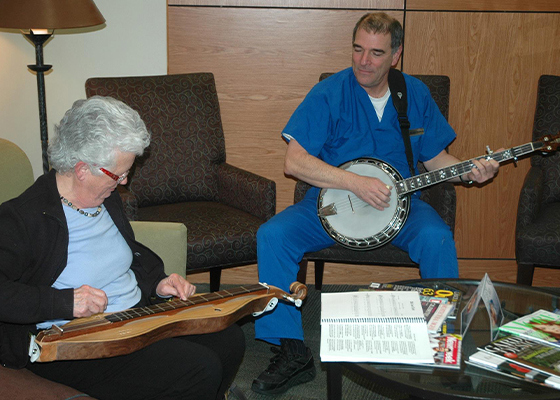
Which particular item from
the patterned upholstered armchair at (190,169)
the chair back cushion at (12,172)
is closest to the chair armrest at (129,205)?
the patterned upholstered armchair at (190,169)

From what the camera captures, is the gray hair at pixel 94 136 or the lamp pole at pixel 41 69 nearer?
the gray hair at pixel 94 136

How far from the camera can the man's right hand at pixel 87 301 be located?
A: 1522 millimetres

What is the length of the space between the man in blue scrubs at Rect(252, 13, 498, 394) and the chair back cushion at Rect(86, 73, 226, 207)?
0.58m

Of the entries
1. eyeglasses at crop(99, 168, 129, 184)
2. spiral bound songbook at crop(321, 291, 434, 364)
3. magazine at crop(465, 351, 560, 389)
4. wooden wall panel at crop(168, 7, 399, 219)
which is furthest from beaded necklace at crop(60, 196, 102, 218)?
wooden wall panel at crop(168, 7, 399, 219)

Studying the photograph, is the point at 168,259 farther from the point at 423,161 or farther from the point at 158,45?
the point at 158,45

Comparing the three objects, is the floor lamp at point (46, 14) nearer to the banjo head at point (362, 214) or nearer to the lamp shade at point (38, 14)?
the lamp shade at point (38, 14)

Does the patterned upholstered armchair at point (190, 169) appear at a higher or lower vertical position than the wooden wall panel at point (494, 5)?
lower

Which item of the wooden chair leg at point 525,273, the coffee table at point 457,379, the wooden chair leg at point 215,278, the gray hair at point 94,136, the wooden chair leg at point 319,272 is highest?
the gray hair at point 94,136

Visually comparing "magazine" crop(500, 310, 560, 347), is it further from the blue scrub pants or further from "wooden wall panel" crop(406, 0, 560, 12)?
"wooden wall panel" crop(406, 0, 560, 12)

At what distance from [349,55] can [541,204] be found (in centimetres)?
119

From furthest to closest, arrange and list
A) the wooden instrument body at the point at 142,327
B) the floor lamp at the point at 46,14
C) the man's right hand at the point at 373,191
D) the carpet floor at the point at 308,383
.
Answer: the floor lamp at the point at 46,14
the man's right hand at the point at 373,191
the carpet floor at the point at 308,383
the wooden instrument body at the point at 142,327

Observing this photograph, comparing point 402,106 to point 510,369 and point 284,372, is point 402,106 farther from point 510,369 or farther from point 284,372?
point 510,369

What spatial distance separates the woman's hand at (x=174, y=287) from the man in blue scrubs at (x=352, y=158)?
0.62m

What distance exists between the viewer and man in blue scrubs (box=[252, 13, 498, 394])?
244 centimetres
